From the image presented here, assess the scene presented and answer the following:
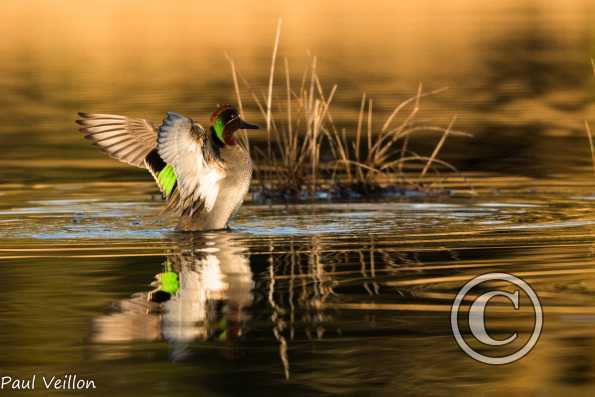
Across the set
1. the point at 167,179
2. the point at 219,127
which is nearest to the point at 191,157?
the point at 219,127

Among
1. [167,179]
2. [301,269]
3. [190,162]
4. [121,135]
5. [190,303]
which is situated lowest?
[190,303]

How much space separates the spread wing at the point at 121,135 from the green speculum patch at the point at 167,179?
8.1 inches

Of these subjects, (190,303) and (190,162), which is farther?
(190,162)

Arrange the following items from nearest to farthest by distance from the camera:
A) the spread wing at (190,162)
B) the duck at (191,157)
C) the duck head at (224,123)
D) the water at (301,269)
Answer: the water at (301,269)
the spread wing at (190,162)
the duck at (191,157)
the duck head at (224,123)

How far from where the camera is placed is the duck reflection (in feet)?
26.2

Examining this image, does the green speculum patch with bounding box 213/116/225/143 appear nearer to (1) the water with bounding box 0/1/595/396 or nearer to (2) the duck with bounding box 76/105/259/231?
(2) the duck with bounding box 76/105/259/231

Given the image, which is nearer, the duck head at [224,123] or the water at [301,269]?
the water at [301,269]

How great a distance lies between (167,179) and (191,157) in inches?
38.5

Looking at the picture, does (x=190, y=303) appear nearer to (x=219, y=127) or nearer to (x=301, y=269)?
(x=301, y=269)

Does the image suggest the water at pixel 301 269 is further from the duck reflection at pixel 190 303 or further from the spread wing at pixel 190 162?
the spread wing at pixel 190 162

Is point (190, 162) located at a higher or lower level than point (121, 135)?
lower

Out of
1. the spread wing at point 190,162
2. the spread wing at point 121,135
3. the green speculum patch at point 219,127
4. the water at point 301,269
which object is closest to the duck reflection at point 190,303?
the water at point 301,269

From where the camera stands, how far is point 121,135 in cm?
1248

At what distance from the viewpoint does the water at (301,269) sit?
7.19m
